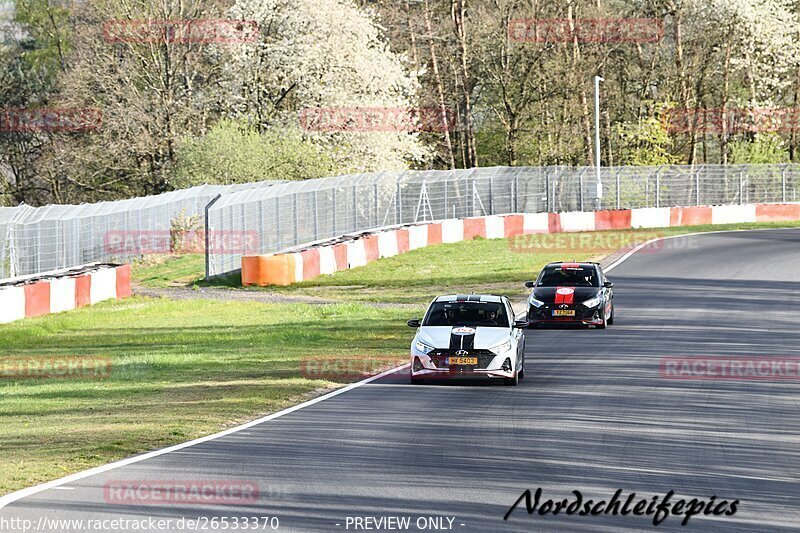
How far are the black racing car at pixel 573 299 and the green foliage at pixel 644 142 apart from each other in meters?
48.5

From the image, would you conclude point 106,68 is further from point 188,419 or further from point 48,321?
point 188,419

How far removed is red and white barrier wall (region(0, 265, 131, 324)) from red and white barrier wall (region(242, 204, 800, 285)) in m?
4.99

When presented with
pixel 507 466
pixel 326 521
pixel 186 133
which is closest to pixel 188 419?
pixel 507 466

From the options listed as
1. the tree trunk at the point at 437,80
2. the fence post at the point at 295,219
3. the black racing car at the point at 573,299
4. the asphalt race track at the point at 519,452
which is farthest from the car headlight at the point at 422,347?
the tree trunk at the point at 437,80

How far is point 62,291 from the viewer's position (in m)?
33.7

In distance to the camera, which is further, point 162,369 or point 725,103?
point 725,103

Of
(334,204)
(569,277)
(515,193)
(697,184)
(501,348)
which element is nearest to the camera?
(501,348)

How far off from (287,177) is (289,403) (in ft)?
134

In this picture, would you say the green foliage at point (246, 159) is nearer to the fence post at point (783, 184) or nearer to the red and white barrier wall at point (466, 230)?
the red and white barrier wall at point (466, 230)

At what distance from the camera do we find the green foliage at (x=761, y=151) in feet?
260

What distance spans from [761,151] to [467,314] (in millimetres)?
62766

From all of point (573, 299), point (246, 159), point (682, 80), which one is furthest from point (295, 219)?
point (682, 80)

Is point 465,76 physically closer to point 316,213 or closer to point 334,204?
point 334,204

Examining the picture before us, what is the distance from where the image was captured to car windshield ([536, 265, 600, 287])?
2888cm
